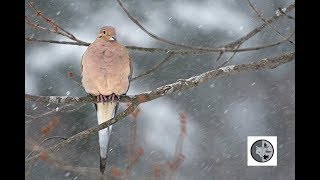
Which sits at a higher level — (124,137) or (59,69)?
(59,69)

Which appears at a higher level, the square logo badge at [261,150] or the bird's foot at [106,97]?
the bird's foot at [106,97]

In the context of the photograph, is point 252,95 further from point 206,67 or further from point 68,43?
point 68,43

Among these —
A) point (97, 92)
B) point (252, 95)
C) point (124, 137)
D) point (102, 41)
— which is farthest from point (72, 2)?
point (252, 95)

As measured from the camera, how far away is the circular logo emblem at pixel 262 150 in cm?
269

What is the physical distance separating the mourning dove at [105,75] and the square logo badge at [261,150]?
2.17 ft

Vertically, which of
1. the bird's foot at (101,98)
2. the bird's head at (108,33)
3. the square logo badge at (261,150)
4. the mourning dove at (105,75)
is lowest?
the square logo badge at (261,150)

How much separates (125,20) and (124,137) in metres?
0.57

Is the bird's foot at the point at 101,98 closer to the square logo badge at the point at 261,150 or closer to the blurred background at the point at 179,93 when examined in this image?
the blurred background at the point at 179,93

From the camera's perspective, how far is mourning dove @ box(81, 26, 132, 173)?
2.62m

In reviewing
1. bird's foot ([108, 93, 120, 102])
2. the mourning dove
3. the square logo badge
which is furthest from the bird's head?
the square logo badge

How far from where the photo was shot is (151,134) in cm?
270

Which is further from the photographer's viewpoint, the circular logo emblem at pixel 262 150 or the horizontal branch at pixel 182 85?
the circular logo emblem at pixel 262 150

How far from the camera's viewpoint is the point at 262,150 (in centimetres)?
269

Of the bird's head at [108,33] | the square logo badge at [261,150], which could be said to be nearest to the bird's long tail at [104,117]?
the bird's head at [108,33]
